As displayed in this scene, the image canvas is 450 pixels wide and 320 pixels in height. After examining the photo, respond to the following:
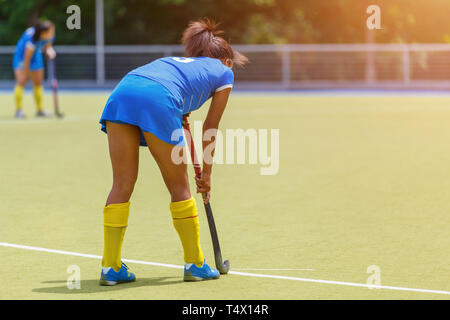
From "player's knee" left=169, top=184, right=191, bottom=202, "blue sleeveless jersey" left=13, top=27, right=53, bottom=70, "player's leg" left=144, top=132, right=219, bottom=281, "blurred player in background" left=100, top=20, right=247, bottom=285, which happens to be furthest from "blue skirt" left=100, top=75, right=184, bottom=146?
"blue sleeveless jersey" left=13, top=27, right=53, bottom=70

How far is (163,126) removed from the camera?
5090 millimetres

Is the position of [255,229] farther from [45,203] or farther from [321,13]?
[321,13]

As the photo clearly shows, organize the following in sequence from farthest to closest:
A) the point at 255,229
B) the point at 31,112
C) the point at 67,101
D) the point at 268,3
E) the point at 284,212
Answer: the point at 268,3 < the point at 67,101 < the point at 31,112 < the point at 284,212 < the point at 255,229

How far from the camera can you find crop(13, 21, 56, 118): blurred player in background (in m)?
16.5

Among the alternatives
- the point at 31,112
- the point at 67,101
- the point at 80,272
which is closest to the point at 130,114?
the point at 80,272

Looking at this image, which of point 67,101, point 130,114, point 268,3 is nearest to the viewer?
point 130,114

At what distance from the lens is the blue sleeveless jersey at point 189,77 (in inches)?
204

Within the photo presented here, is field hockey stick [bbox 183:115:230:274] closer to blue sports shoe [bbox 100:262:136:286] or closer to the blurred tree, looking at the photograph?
blue sports shoe [bbox 100:262:136:286]

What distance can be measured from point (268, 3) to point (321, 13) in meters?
2.07

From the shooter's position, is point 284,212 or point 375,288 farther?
point 284,212

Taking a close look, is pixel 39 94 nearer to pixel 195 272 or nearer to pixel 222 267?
pixel 222 267

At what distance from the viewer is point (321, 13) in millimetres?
35438


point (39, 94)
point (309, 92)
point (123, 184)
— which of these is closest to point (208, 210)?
point (123, 184)

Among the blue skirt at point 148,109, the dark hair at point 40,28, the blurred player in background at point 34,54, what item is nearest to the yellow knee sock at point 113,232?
the blue skirt at point 148,109
